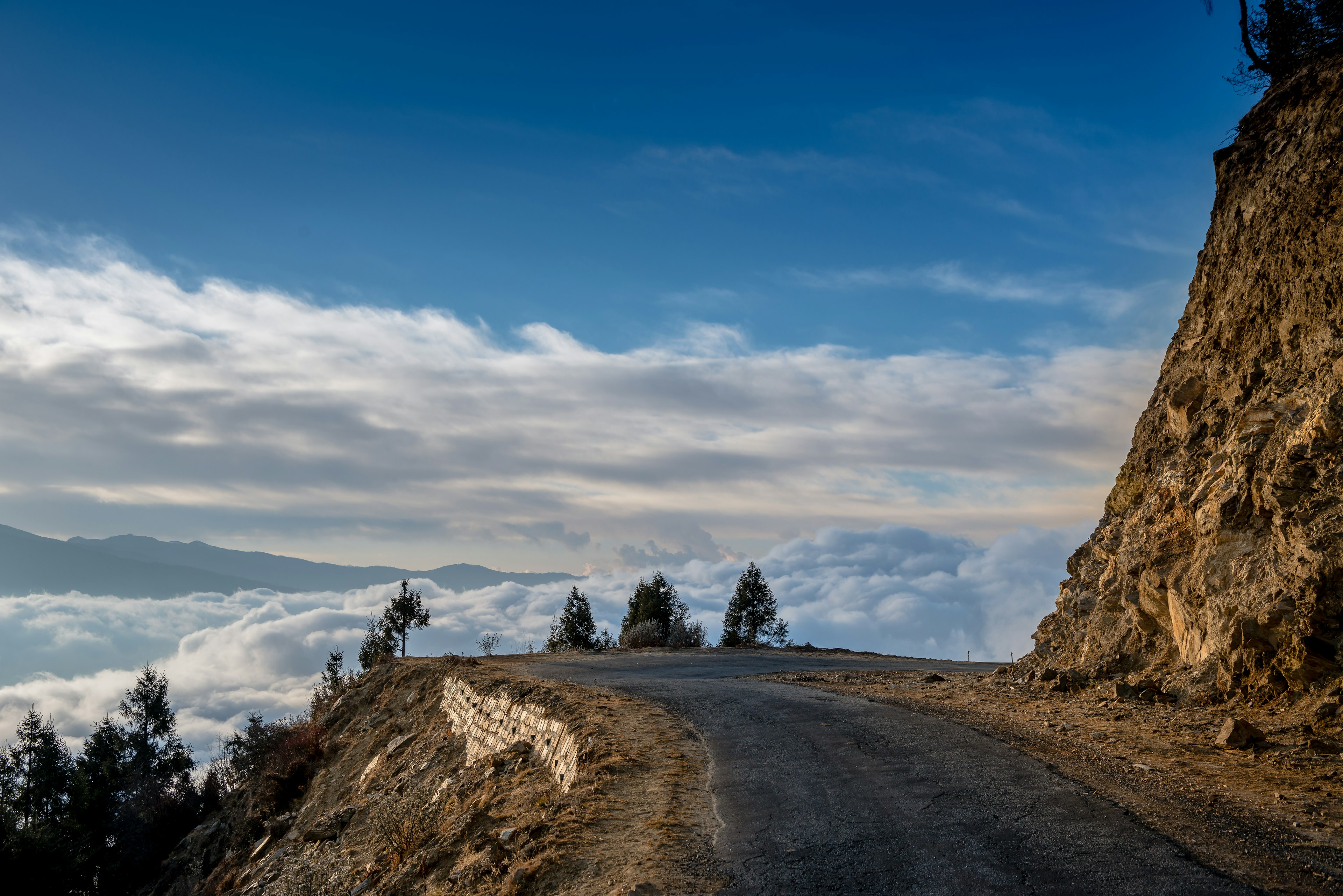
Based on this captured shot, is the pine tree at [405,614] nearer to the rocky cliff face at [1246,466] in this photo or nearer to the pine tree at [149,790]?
the pine tree at [149,790]

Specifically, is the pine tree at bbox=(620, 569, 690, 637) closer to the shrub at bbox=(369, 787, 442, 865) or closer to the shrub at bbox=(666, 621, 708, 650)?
the shrub at bbox=(666, 621, 708, 650)

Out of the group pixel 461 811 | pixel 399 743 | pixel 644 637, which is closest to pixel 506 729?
pixel 461 811

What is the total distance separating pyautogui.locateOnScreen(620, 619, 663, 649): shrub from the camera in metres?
39.3

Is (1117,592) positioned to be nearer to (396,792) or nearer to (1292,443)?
(1292,443)

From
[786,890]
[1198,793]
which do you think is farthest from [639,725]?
[1198,793]

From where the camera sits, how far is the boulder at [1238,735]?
9.87m

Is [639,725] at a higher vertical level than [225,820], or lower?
higher

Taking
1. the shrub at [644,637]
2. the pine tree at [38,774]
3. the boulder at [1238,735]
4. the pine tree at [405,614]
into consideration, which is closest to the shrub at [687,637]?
the shrub at [644,637]

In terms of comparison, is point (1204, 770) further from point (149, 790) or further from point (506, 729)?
point (149, 790)

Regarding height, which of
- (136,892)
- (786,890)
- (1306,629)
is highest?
(1306,629)

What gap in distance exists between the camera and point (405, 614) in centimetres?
4641

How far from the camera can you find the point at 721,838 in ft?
24.3

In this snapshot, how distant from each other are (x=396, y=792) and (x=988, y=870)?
15.1 m

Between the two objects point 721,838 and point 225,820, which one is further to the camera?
point 225,820
